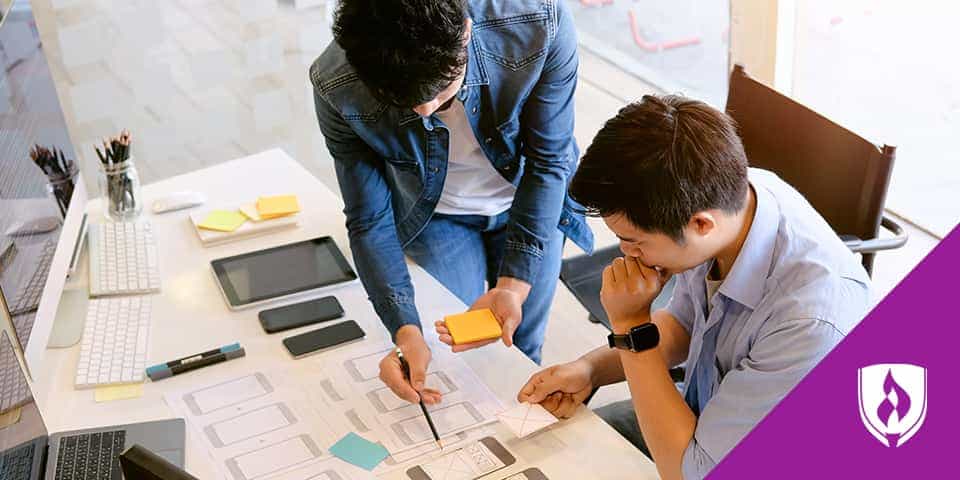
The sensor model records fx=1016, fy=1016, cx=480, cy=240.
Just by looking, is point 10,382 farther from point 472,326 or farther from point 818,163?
point 818,163

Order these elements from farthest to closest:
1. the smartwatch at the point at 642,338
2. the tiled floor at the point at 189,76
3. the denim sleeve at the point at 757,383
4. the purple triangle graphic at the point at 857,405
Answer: the tiled floor at the point at 189,76
the smartwatch at the point at 642,338
the denim sleeve at the point at 757,383
the purple triangle graphic at the point at 857,405

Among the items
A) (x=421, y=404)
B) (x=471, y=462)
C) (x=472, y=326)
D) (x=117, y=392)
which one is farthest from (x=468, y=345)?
(x=117, y=392)

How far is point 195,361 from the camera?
6.01ft

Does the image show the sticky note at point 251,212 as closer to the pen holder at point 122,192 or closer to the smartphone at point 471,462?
the pen holder at point 122,192

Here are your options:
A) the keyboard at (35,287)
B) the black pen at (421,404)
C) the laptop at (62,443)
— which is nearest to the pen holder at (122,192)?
the keyboard at (35,287)

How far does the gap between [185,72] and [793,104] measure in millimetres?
2507

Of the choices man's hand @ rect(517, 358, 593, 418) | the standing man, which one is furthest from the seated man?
the standing man

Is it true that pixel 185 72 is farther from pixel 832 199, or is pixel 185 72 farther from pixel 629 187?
pixel 629 187

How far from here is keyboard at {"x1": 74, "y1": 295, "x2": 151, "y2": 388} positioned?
180cm

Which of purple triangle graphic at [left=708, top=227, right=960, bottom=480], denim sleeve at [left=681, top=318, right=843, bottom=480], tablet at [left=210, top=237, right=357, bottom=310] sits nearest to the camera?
purple triangle graphic at [left=708, top=227, right=960, bottom=480]

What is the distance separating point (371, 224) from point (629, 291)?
0.57 m

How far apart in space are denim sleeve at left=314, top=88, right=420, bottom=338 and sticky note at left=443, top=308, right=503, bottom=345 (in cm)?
10

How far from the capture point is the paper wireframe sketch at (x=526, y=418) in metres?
1.62

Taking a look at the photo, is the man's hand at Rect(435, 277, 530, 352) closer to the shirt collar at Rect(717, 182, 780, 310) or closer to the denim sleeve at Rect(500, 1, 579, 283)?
the denim sleeve at Rect(500, 1, 579, 283)
